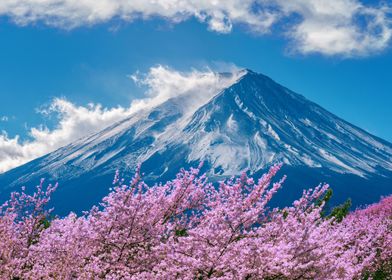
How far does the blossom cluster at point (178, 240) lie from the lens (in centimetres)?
846

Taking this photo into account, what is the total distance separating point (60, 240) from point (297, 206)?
5270 millimetres

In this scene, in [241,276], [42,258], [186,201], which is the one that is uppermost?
[186,201]

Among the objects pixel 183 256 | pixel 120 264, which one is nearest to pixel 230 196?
pixel 183 256

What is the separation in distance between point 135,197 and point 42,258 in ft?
7.51

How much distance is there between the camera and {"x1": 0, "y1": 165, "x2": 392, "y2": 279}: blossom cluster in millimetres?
8461

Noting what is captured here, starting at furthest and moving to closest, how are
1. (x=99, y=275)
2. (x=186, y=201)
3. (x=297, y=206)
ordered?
(x=186, y=201) → (x=297, y=206) → (x=99, y=275)

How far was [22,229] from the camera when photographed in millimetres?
11555

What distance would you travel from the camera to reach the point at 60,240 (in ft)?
32.5

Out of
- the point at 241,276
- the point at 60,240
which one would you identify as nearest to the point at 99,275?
the point at 60,240

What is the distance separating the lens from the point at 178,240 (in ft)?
33.3

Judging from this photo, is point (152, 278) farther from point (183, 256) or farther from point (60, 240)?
point (60, 240)

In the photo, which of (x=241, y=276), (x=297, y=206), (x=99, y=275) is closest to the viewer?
(x=241, y=276)

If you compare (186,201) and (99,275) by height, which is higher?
(186,201)

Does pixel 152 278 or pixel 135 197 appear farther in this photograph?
pixel 135 197
